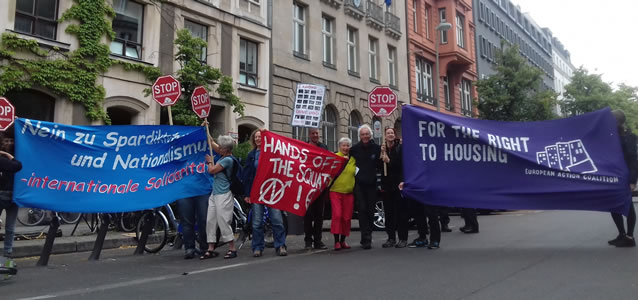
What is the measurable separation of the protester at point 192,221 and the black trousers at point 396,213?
9.18 ft

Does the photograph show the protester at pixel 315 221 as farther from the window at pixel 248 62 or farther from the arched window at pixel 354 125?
the arched window at pixel 354 125

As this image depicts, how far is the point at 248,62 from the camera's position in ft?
67.7

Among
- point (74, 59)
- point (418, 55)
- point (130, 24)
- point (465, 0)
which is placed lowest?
point (74, 59)

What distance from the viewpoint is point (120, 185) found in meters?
7.14

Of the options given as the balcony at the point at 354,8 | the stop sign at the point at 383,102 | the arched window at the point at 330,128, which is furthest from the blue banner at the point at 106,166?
the balcony at the point at 354,8

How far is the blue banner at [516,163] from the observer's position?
7219mm

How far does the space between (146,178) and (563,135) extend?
6.21 meters

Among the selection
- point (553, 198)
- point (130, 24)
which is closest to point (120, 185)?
point (553, 198)

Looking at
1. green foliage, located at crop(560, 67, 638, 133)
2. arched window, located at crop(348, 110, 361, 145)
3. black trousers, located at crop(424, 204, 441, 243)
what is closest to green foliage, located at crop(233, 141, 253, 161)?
black trousers, located at crop(424, 204, 441, 243)

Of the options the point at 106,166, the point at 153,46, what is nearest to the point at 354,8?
the point at 153,46

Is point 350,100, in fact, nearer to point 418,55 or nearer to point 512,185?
point 418,55

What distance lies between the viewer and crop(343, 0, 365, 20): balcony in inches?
1009

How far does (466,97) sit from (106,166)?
34.8m

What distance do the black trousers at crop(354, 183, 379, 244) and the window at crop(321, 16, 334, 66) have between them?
1738 centimetres
